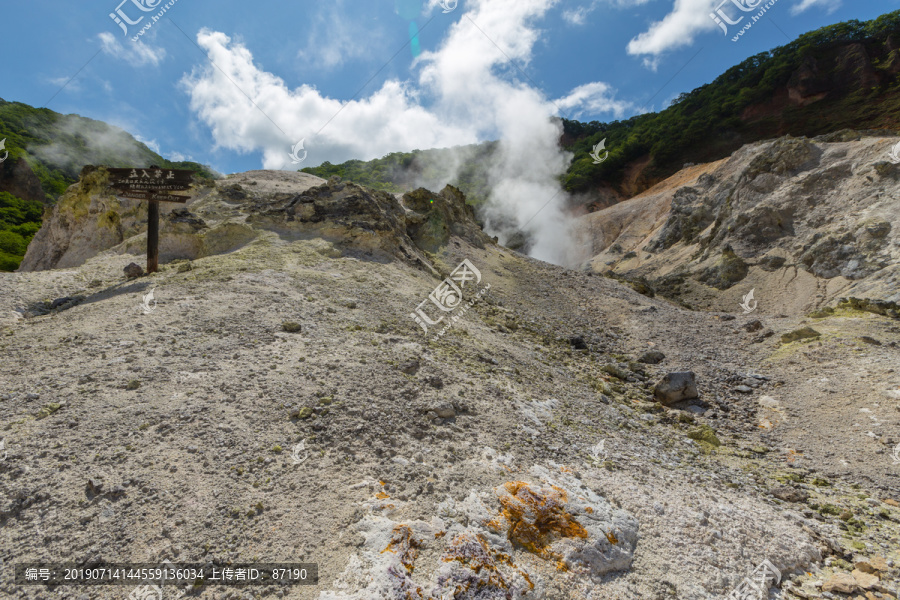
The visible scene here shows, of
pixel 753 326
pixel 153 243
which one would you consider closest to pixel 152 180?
pixel 153 243

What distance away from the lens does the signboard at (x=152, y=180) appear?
1012cm

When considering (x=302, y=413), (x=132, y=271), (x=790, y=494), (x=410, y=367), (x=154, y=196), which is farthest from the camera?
(x=154, y=196)

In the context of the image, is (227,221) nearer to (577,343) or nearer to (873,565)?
(577,343)

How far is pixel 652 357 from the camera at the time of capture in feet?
35.7

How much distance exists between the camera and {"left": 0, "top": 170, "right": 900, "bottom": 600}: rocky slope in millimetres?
3201

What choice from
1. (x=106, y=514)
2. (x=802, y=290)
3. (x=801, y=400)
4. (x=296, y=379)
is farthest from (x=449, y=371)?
(x=802, y=290)

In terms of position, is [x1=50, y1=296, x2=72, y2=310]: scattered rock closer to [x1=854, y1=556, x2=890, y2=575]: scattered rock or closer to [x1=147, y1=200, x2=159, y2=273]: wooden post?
[x1=147, y1=200, x2=159, y2=273]: wooden post

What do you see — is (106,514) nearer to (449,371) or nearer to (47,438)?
(47,438)

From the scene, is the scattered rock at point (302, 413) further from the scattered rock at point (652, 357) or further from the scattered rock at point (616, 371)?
the scattered rock at point (652, 357)

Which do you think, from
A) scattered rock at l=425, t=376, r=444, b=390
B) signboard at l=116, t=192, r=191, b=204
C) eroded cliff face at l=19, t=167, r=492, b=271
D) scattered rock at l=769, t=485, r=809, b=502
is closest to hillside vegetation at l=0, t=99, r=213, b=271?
eroded cliff face at l=19, t=167, r=492, b=271

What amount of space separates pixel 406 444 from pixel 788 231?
24.1m

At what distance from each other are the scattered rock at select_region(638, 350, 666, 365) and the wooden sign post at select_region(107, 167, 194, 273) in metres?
12.8

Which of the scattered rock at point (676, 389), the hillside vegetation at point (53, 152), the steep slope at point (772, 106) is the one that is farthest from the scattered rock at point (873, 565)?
the steep slope at point (772, 106)

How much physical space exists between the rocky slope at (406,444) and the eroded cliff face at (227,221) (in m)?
1.54
